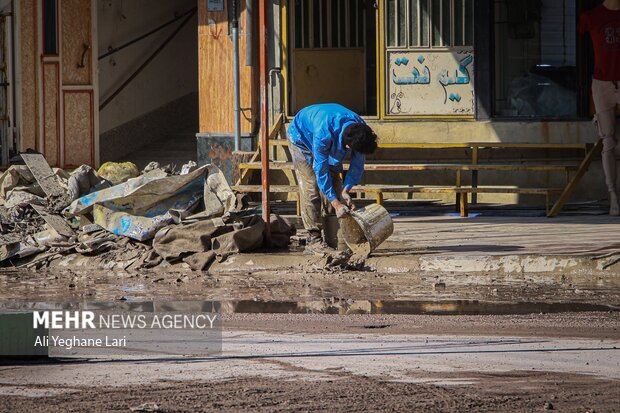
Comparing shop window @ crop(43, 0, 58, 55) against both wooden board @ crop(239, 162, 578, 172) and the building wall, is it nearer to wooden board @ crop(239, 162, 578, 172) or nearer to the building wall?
the building wall

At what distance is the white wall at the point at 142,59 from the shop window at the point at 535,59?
5643mm

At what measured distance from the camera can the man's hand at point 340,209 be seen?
33.4 ft

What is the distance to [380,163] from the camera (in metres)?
13.9

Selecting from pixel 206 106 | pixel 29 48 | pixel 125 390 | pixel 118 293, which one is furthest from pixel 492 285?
pixel 29 48

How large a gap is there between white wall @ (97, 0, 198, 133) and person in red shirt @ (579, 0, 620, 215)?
274 inches

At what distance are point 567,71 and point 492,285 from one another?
5.08 meters

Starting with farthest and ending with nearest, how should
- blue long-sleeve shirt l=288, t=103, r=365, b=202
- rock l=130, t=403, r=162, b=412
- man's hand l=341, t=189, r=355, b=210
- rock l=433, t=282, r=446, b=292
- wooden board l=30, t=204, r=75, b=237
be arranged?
wooden board l=30, t=204, r=75, b=237
man's hand l=341, t=189, r=355, b=210
blue long-sleeve shirt l=288, t=103, r=365, b=202
rock l=433, t=282, r=446, b=292
rock l=130, t=403, r=162, b=412

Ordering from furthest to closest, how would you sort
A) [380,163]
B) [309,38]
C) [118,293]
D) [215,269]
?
[309,38] < [380,163] < [215,269] < [118,293]

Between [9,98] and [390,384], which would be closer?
[390,384]

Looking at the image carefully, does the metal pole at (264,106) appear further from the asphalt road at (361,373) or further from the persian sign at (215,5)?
the persian sign at (215,5)

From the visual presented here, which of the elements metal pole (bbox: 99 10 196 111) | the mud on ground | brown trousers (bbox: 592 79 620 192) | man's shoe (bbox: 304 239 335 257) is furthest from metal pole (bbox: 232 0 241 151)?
the mud on ground

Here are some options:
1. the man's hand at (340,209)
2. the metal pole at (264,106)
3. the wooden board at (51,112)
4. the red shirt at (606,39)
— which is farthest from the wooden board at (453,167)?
the wooden board at (51,112)

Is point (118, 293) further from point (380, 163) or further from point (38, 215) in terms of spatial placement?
point (380, 163)

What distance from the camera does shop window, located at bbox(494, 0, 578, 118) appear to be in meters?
13.9
